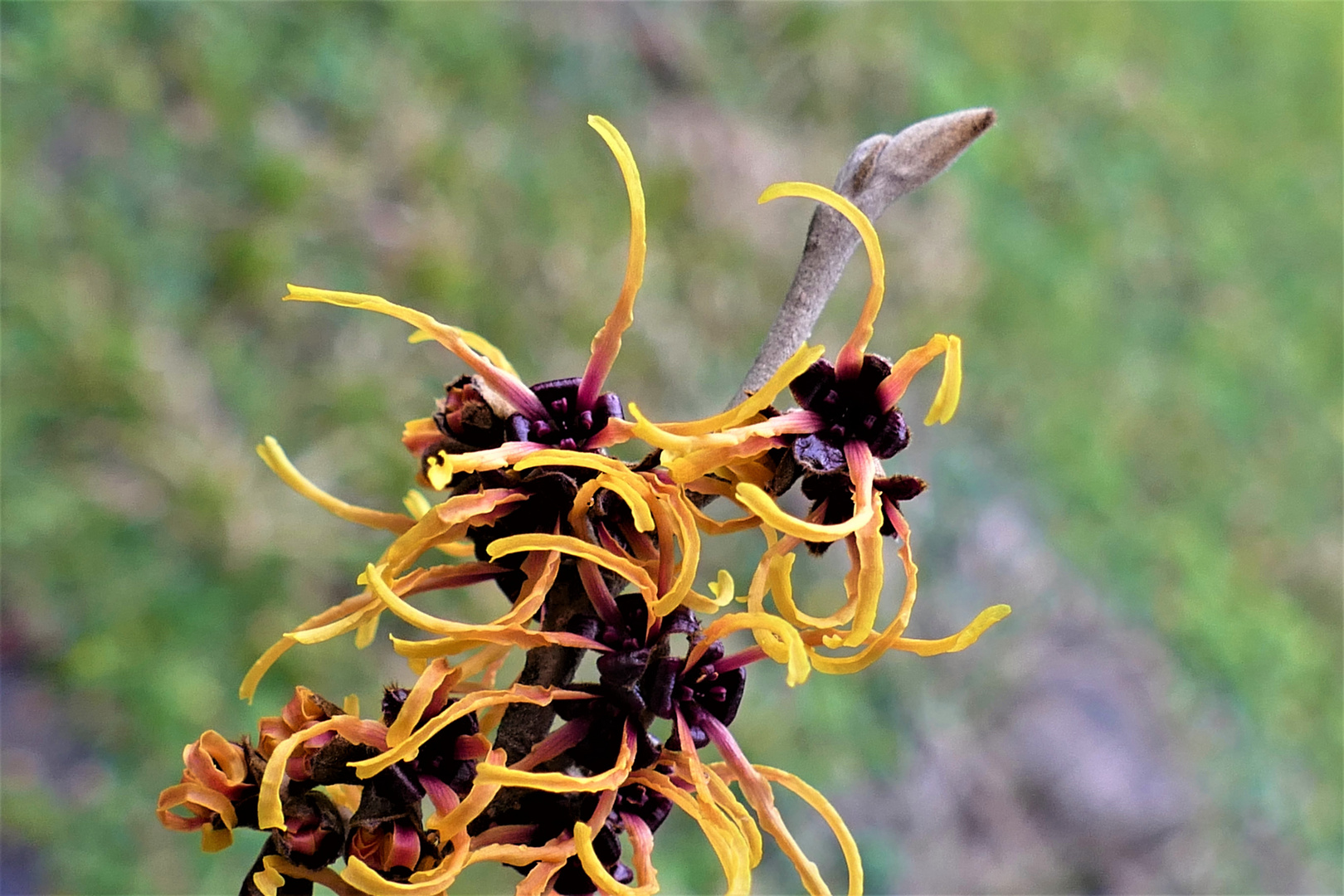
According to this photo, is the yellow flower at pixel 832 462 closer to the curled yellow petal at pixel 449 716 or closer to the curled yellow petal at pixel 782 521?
the curled yellow petal at pixel 782 521

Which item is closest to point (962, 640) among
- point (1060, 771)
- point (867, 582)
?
point (867, 582)

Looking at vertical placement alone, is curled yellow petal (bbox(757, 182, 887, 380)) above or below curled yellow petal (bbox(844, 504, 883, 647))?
above

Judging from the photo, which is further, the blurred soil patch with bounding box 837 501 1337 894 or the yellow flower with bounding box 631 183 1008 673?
the blurred soil patch with bounding box 837 501 1337 894

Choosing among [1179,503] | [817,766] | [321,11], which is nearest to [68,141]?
[321,11]

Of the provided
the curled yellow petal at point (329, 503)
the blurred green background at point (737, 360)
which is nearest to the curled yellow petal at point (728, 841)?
the curled yellow petal at point (329, 503)

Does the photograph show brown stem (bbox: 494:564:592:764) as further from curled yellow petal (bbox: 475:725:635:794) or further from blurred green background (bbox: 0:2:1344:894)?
blurred green background (bbox: 0:2:1344:894)

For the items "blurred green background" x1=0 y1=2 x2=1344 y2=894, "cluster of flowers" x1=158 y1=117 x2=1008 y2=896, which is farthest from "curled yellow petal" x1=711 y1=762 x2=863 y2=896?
"blurred green background" x1=0 y1=2 x2=1344 y2=894

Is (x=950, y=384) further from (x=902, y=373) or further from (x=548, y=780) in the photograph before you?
(x=548, y=780)
